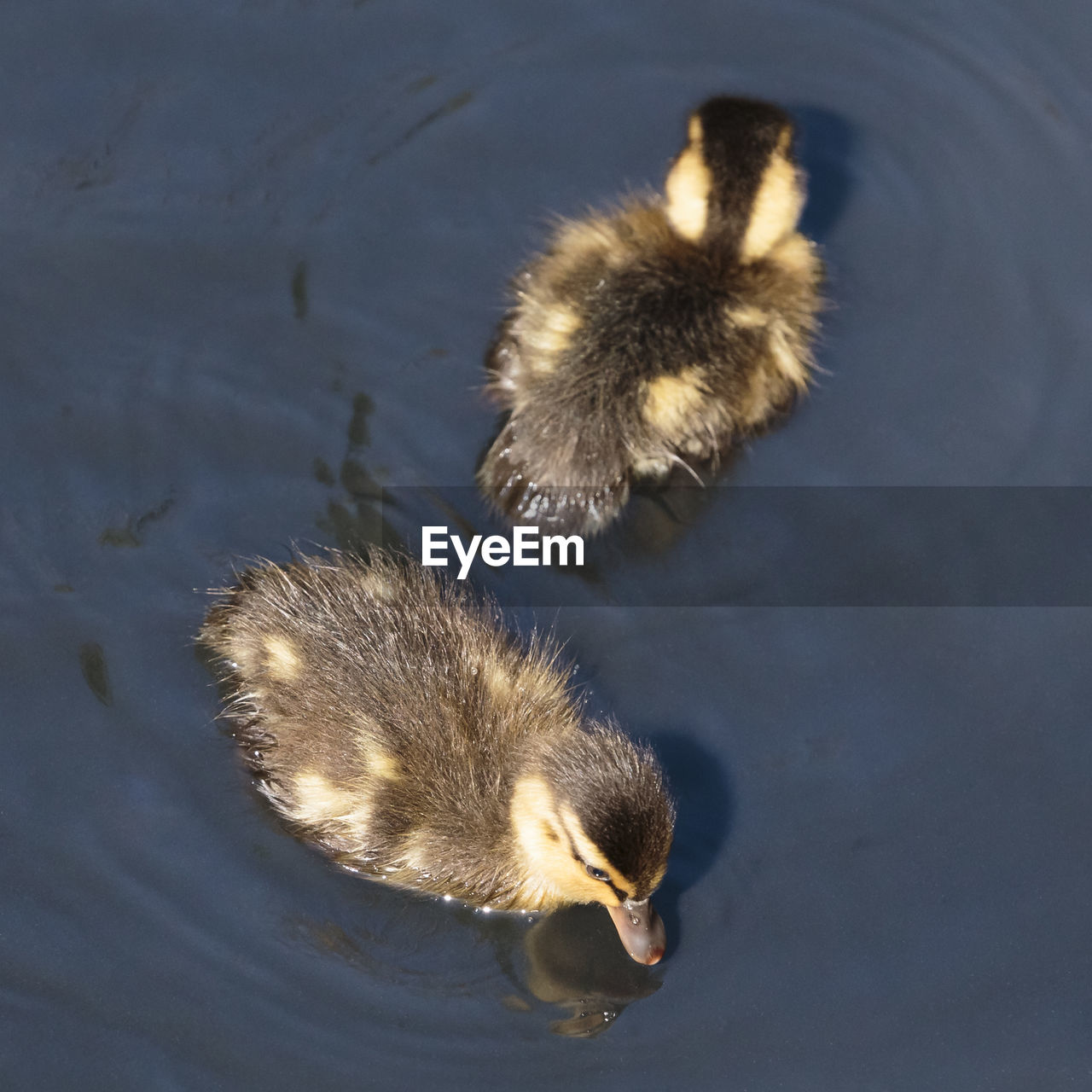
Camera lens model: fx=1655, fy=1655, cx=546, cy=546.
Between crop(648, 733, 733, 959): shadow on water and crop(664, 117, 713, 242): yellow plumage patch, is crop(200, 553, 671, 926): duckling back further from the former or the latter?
crop(664, 117, 713, 242): yellow plumage patch

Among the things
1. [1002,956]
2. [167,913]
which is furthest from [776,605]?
[167,913]

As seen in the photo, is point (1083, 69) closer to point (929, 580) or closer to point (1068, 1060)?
point (929, 580)

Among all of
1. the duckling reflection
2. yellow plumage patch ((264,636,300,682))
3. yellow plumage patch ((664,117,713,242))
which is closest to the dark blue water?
the duckling reflection

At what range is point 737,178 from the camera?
3588 mm

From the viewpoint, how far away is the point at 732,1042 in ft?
10.6

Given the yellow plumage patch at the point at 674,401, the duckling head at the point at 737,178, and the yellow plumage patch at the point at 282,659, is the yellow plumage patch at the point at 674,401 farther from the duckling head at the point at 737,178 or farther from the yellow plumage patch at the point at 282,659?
the yellow plumage patch at the point at 282,659

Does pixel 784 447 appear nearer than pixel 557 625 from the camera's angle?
No

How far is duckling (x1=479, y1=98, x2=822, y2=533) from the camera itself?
3551mm

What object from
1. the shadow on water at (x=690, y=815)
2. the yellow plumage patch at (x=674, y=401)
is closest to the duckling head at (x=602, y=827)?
the shadow on water at (x=690, y=815)

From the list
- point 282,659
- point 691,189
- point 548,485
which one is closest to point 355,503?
point 548,485

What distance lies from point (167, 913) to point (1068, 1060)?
1816mm

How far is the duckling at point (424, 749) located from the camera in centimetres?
317

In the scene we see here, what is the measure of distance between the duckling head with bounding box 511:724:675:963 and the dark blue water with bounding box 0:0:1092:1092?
0.18m

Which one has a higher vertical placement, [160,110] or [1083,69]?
[1083,69]
